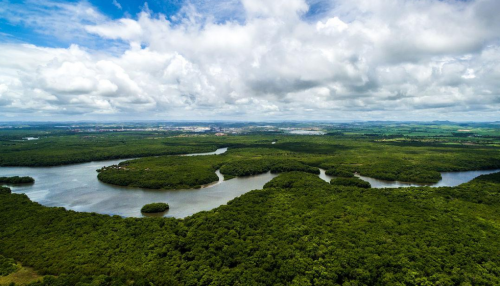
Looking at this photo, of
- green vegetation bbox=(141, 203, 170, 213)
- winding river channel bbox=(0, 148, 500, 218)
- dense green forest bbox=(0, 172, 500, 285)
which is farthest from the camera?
winding river channel bbox=(0, 148, 500, 218)

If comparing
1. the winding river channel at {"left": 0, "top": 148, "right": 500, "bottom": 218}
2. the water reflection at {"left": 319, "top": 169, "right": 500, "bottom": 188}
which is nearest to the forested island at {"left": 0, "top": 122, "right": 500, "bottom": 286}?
the winding river channel at {"left": 0, "top": 148, "right": 500, "bottom": 218}

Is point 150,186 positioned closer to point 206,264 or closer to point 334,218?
point 206,264

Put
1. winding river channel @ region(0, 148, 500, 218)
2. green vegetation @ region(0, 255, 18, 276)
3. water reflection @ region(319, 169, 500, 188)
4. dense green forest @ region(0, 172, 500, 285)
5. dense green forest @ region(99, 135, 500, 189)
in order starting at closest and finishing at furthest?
1. dense green forest @ region(0, 172, 500, 285)
2. green vegetation @ region(0, 255, 18, 276)
3. winding river channel @ region(0, 148, 500, 218)
4. water reflection @ region(319, 169, 500, 188)
5. dense green forest @ region(99, 135, 500, 189)

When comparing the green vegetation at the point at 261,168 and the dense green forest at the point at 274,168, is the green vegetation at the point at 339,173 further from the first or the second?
the green vegetation at the point at 261,168

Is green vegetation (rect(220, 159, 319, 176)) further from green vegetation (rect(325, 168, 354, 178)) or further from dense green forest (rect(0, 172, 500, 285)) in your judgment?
dense green forest (rect(0, 172, 500, 285))

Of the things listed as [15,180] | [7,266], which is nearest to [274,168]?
[7,266]

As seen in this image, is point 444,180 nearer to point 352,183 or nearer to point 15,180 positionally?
point 352,183

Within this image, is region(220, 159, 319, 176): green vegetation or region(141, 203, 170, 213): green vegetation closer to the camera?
region(141, 203, 170, 213): green vegetation
